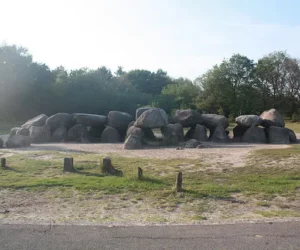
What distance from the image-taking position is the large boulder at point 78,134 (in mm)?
21250

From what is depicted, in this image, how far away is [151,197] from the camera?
7.68m

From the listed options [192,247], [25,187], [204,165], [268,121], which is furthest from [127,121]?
[192,247]

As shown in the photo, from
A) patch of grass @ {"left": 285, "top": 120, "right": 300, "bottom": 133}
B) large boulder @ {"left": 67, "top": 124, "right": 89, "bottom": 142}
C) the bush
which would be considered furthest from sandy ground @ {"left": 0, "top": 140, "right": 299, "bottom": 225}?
the bush

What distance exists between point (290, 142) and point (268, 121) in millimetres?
1972

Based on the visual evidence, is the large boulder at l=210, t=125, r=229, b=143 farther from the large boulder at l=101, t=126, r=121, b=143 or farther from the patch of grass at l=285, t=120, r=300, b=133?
the patch of grass at l=285, t=120, r=300, b=133

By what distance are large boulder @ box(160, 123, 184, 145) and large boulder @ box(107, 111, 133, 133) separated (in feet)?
10.9

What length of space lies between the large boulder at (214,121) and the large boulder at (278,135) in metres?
2.73

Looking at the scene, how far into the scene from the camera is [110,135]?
21.4 m

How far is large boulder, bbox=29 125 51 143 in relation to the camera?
67.9 ft

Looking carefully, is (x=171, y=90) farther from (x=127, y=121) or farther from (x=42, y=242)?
(x=42, y=242)

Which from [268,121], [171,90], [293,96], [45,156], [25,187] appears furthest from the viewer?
[171,90]

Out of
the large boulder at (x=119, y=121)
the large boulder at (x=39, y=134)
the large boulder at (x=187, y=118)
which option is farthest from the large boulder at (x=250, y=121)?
the large boulder at (x=39, y=134)

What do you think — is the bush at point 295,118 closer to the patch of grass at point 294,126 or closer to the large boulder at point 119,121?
the patch of grass at point 294,126

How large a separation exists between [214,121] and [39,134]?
1053 cm
